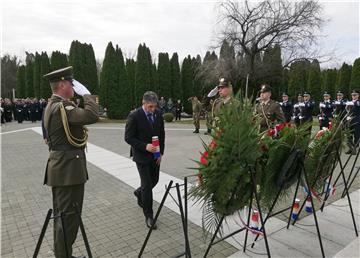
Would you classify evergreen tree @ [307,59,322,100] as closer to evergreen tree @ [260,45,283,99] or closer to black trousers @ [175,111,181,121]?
evergreen tree @ [260,45,283,99]

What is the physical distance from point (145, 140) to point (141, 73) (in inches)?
950

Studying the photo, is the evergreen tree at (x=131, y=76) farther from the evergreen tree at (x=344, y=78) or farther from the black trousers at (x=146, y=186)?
the black trousers at (x=146, y=186)

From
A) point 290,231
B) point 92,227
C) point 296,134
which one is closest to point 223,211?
point 296,134

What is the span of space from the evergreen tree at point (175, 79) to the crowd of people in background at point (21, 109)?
12.2 m

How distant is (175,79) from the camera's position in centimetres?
3097

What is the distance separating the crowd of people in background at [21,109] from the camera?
23375 millimetres

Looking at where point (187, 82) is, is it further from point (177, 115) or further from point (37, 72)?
point (37, 72)

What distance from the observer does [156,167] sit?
447cm

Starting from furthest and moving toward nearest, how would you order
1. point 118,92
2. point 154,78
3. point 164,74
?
1. point 164,74
2. point 154,78
3. point 118,92

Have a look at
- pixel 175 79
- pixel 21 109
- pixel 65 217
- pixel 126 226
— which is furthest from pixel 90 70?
pixel 65 217

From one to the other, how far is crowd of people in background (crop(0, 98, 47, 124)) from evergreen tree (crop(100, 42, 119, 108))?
4.94m

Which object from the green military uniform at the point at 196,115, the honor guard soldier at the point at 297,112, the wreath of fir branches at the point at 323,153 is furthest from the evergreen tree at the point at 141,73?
the wreath of fir branches at the point at 323,153

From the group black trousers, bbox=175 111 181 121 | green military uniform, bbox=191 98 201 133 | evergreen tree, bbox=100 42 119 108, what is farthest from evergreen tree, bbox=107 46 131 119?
green military uniform, bbox=191 98 201 133

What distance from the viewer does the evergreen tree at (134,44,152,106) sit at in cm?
2773
